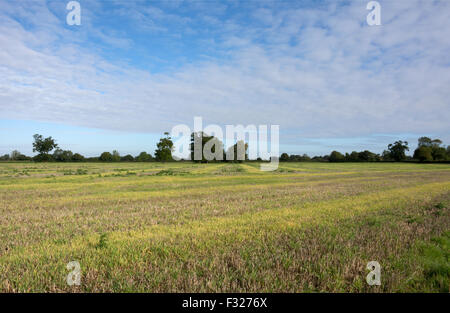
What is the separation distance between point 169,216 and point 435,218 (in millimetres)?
9230

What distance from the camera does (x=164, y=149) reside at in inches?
4513

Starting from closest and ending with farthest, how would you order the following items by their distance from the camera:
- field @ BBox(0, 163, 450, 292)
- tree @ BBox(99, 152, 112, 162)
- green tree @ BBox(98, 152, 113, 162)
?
field @ BBox(0, 163, 450, 292) → green tree @ BBox(98, 152, 113, 162) → tree @ BBox(99, 152, 112, 162)

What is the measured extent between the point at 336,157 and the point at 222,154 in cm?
7545

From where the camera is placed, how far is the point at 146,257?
14.6 ft

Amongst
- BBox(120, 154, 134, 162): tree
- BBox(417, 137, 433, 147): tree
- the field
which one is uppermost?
BBox(417, 137, 433, 147): tree

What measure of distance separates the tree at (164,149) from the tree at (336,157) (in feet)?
338

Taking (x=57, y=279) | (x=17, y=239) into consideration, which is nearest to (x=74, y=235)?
(x=17, y=239)

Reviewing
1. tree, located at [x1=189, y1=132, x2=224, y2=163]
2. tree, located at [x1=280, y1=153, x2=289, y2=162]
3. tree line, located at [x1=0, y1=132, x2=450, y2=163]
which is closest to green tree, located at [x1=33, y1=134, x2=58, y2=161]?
tree line, located at [x1=0, y1=132, x2=450, y2=163]

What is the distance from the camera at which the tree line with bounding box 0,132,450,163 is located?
120 m

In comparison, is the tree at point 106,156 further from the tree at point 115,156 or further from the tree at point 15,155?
the tree at point 15,155

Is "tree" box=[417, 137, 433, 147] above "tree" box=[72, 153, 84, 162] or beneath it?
above

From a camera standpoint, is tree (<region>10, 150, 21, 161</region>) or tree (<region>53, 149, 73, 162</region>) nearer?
tree (<region>53, 149, 73, 162</region>)

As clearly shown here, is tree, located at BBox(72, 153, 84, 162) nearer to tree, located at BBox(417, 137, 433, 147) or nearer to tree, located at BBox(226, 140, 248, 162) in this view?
tree, located at BBox(226, 140, 248, 162)
